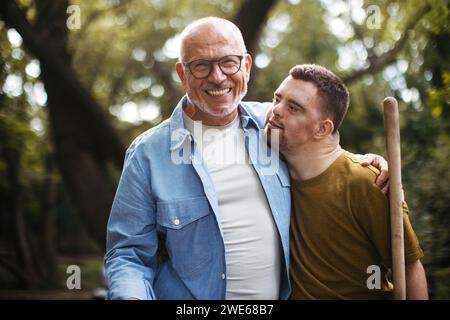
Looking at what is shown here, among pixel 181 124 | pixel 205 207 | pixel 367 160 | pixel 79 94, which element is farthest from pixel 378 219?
pixel 79 94

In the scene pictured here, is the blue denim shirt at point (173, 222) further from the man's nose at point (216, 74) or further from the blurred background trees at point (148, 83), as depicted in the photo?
the blurred background trees at point (148, 83)

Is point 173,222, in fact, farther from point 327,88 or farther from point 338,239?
point 327,88

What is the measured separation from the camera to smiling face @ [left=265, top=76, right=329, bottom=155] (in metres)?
2.37

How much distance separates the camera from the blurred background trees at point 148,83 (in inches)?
199

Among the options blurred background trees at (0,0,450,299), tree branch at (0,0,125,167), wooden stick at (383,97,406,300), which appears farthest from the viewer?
tree branch at (0,0,125,167)

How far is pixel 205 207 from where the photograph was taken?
2.29 meters

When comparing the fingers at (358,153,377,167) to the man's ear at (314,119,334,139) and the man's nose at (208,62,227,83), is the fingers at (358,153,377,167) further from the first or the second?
the man's nose at (208,62,227,83)

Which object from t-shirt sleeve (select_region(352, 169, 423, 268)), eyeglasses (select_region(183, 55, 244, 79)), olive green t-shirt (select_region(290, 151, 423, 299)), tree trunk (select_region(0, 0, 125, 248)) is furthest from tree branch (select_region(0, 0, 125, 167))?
t-shirt sleeve (select_region(352, 169, 423, 268))

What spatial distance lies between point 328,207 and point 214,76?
2.35 feet

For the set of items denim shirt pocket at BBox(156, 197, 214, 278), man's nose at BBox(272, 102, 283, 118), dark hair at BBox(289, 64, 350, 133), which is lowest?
denim shirt pocket at BBox(156, 197, 214, 278)

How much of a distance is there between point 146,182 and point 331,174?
29.9 inches

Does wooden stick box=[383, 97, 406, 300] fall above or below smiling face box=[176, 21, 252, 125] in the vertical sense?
below
